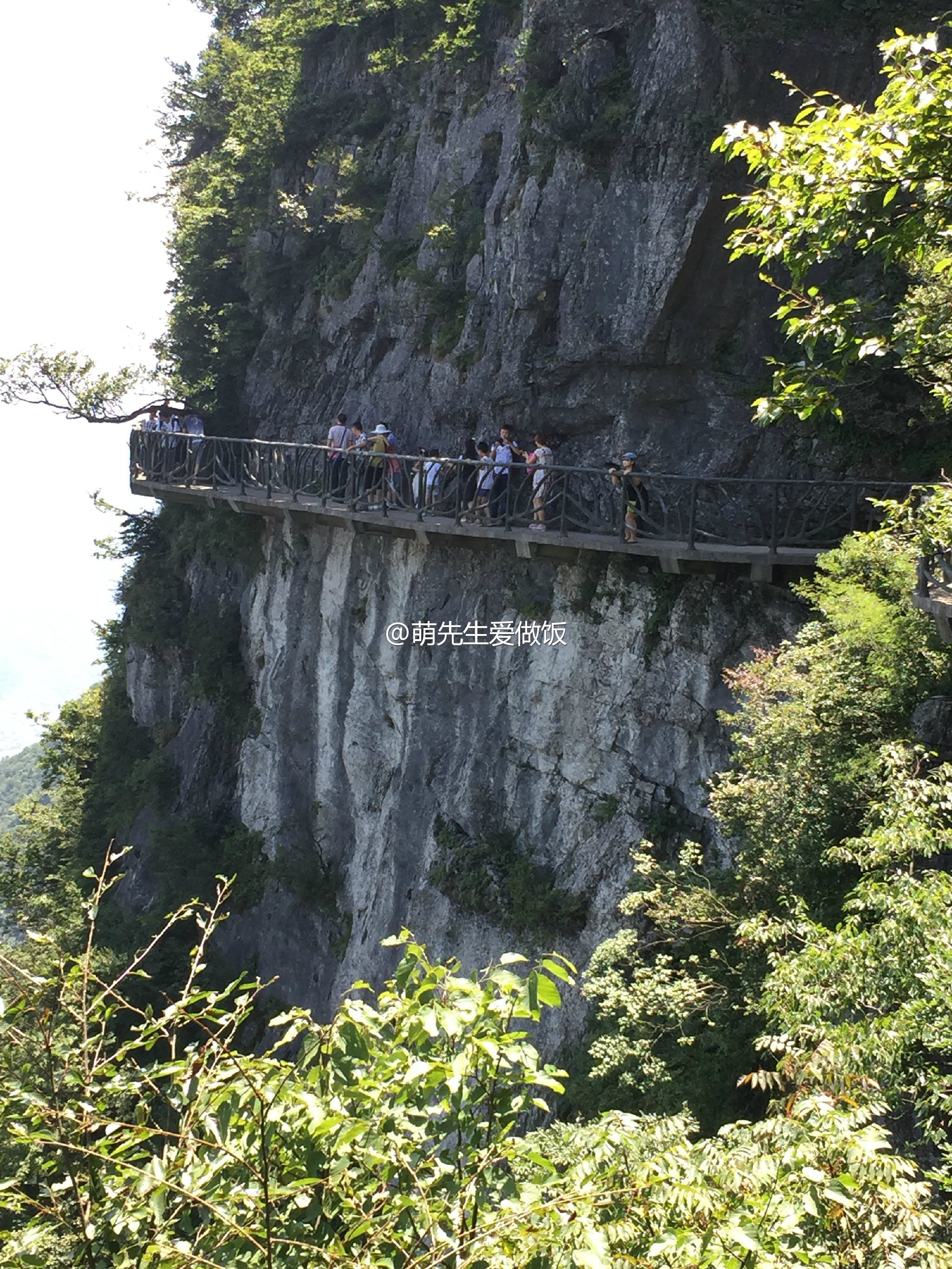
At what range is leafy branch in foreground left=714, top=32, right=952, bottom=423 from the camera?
6.11m

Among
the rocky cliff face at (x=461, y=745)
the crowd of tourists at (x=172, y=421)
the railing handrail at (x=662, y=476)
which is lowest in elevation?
the rocky cliff face at (x=461, y=745)

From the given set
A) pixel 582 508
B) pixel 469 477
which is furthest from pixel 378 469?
pixel 582 508

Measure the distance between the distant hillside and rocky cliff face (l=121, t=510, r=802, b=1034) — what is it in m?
80.9

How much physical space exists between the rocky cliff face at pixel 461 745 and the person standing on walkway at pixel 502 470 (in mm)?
792

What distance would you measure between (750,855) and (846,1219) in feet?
17.1

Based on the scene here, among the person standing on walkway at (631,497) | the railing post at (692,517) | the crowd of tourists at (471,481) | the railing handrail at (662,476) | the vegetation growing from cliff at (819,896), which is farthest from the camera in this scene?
the crowd of tourists at (471,481)

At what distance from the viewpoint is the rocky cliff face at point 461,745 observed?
40.5ft

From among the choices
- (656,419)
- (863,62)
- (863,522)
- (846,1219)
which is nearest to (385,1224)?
(846,1219)

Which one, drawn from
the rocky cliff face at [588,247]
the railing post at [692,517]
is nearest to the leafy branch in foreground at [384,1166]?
the railing post at [692,517]

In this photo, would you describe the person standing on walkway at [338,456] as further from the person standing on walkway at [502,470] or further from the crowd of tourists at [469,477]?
the person standing on walkway at [502,470]

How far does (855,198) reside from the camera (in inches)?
252

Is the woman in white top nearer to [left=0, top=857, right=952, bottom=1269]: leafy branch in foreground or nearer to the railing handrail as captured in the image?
the railing handrail

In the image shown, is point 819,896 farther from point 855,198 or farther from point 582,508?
point 582,508

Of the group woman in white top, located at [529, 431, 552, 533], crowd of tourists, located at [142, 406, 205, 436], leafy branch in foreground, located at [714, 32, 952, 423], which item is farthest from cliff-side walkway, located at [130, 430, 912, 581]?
crowd of tourists, located at [142, 406, 205, 436]
